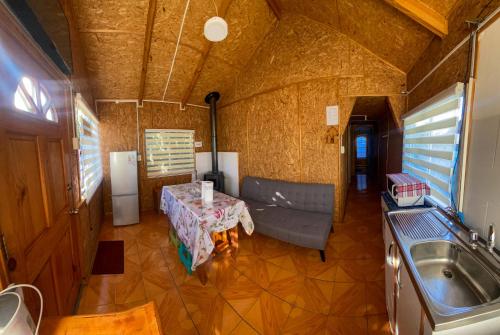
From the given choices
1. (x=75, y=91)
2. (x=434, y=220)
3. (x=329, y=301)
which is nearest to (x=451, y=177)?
(x=434, y=220)

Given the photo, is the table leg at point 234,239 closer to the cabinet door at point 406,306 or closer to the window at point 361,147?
the cabinet door at point 406,306

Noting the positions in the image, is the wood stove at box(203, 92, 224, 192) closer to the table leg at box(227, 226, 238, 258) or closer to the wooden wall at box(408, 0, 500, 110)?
the table leg at box(227, 226, 238, 258)

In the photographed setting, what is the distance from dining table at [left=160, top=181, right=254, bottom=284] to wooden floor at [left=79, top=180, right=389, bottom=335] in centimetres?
32

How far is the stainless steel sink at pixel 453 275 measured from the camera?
111 cm

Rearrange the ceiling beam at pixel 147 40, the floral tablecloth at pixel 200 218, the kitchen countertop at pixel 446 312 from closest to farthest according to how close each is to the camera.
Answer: the kitchen countertop at pixel 446 312, the floral tablecloth at pixel 200 218, the ceiling beam at pixel 147 40

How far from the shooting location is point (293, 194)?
11.7 feet

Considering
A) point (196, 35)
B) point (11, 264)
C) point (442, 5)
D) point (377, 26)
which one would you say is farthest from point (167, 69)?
point (442, 5)

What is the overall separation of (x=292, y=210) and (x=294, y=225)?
0.56 meters

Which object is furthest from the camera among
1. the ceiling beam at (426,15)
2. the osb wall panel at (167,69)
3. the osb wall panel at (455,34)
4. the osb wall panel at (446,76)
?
the osb wall panel at (167,69)

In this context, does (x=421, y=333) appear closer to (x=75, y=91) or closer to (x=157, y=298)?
(x=157, y=298)

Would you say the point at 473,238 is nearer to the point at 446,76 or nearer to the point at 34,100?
the point at 446,76

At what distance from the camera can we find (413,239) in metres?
1.43

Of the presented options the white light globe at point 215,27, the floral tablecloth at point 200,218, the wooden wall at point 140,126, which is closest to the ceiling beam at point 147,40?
the wooden wall at point 140,126

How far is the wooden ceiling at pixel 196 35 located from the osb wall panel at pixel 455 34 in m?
0.09
